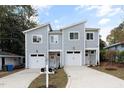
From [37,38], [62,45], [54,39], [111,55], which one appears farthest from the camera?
[54,39]

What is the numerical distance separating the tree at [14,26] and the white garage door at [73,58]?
40.8 feet

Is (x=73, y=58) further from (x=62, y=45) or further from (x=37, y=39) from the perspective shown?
(x=37, y=39)

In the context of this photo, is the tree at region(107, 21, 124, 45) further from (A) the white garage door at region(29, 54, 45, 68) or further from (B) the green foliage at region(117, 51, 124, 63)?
(A) the white garage door at region(29, 54, 45, 68)

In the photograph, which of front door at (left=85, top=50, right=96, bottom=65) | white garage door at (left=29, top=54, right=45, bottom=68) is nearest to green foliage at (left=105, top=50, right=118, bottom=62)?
front door at (left=85, top=50, right=96, bottom=65)

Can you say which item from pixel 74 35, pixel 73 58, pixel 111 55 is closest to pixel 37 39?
pixel 74 35

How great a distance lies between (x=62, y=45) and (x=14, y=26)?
1274cm

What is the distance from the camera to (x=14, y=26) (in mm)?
49094

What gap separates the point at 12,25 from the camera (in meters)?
49.2

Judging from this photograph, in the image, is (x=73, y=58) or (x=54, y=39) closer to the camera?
(x=73, y=58)

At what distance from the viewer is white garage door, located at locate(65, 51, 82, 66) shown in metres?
39.7

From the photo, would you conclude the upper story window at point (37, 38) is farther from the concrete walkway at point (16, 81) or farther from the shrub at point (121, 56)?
the concrete walkway at point (16, 81)

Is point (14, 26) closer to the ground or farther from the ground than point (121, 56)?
farther from the ground

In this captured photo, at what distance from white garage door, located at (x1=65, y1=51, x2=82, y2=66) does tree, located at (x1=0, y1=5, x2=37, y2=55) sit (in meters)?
12.4
